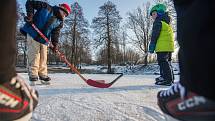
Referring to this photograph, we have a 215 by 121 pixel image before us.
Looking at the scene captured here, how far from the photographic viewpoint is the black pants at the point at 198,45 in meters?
0.76

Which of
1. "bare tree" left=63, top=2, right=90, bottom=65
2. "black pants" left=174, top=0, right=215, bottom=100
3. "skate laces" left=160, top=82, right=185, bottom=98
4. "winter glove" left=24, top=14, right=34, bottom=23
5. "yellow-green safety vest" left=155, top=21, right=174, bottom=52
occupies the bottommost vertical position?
"skate laces" left=160, top=82, right=185, bottom=98

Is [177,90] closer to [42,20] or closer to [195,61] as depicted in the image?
[195,61]

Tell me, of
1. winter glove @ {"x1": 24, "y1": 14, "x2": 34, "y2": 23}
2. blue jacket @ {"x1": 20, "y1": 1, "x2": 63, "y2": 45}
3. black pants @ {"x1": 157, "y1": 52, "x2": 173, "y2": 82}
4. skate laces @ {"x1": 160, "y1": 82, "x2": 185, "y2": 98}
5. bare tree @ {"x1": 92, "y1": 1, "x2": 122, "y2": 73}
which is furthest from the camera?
bare tree @ {"x1": 92, "y1": 1, "x2": 122, "y2": 73}

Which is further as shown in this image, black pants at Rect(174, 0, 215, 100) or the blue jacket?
the blue jacket

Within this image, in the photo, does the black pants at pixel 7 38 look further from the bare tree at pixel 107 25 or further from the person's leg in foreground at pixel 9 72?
the bare tree at pixel 107 25

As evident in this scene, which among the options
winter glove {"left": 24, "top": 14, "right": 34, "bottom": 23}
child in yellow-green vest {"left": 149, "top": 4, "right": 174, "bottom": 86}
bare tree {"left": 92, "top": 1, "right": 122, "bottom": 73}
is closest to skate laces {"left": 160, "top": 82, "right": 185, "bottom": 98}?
winter glove {"left": 24, "top": 14, "right": 34, "bottom": 23}

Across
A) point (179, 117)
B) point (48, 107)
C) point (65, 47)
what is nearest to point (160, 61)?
point (48, 107)

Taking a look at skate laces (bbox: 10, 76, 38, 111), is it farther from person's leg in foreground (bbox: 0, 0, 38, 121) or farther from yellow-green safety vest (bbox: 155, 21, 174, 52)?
yellow-green safety vest (bbox: 155, 21, 174, 52)

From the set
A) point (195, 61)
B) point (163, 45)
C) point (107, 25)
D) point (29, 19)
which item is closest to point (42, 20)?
point (29, 19)

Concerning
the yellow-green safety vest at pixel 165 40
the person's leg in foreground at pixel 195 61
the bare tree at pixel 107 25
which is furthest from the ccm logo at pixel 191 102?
the bare tree at pixel 107 25

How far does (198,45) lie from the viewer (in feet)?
2.62

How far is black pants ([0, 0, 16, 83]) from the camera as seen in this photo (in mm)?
791

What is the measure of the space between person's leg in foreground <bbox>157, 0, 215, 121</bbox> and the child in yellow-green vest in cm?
455

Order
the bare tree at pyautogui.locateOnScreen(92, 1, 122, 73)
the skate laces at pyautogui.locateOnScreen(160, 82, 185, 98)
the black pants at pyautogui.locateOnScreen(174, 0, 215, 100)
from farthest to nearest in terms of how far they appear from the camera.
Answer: the bare tree at pyautogui.locateOnScreen(92, 1, 122, 73)
the skate laces at pyautogui.locateOnScreen(160, 82, 185, 98)
the black pants at pyautogui.locateOnScreen(174, 0, 215, 100)
